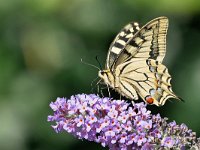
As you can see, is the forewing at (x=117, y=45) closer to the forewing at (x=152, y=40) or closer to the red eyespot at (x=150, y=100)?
the forewing at (x=152, y=40)

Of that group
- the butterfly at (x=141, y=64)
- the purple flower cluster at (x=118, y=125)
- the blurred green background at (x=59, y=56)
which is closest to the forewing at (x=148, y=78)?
the butterfly at (x=141, y=64)

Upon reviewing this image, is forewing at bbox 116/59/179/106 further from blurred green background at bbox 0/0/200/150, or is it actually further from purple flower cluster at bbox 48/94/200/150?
blurred green background at bbox 0/0/200/150

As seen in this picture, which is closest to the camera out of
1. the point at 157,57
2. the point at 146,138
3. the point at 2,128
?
the point at 146,138

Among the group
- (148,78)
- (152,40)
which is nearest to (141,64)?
(148,78)

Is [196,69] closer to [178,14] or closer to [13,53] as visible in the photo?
[178,14]

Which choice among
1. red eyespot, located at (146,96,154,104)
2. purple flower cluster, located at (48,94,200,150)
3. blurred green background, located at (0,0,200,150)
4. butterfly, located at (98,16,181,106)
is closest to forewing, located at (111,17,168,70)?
butterfly, located at (98,16,181,106)

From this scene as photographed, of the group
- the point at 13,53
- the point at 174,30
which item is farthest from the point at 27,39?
the point at 174,30

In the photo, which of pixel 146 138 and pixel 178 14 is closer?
pixel 146 138
